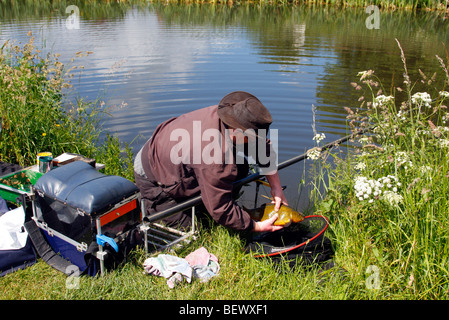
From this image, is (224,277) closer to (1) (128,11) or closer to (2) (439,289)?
A: (2) (439,289)

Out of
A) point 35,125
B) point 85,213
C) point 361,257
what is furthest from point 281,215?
point 35,125

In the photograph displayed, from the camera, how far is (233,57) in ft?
41.3

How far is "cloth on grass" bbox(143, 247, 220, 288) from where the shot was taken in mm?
2973

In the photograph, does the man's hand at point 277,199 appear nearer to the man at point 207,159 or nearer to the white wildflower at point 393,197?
the man at point 207,159

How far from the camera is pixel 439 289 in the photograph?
2.80 m

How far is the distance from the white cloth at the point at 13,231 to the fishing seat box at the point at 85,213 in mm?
143

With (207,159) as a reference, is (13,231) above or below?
below

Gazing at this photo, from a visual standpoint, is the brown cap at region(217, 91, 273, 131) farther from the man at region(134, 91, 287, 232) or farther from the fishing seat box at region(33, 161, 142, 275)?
the fishing seat box at region(33, 161, 142, 275)

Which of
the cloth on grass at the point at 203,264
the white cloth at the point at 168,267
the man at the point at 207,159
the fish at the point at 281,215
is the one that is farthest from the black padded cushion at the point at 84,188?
the fish at the point at 281,215

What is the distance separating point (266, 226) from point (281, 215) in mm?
215

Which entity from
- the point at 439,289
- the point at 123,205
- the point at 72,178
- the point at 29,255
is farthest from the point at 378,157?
the point at 29,255

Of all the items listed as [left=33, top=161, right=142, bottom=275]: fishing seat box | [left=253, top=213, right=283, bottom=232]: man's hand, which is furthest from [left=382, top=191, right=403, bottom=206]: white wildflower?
[left=33, top=161, right=142, bottom=275]: fishing seat box

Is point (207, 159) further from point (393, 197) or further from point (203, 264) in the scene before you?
point (393, 197)
